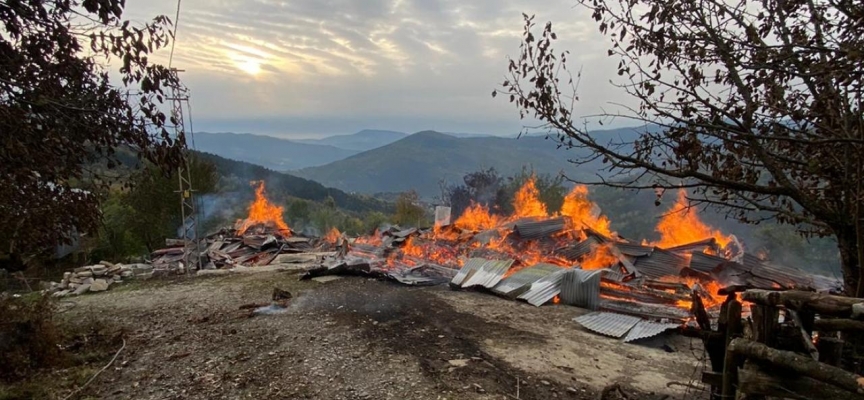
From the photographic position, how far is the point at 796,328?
339 cm

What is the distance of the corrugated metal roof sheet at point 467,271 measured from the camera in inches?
512

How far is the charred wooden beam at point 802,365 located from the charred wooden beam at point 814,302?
389 millimetres

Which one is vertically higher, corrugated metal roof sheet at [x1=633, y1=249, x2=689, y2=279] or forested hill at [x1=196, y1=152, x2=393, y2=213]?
corrugated metal roof sheet at [x1=633, y1=249, x2=689, y2=279]

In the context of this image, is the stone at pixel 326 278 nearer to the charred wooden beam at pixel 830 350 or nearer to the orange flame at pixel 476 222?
the orange flame at pixel 476 222

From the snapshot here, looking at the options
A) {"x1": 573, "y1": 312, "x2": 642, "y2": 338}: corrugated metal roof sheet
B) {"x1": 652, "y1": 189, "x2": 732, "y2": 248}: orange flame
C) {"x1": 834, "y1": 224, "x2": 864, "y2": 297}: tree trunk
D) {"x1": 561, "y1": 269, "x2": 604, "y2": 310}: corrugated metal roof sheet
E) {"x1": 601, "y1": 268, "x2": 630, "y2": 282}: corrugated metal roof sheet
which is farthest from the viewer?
{"x1": 652, "y1": 189, "x2": 732, "y2": 248}: orange flame

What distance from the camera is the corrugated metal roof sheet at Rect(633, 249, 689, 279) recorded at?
13133mm

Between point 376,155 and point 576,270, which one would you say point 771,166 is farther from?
point 376,155

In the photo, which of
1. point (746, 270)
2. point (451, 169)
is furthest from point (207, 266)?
point (451, 169)

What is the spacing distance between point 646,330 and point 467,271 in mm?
5678

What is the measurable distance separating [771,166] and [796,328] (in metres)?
1.75

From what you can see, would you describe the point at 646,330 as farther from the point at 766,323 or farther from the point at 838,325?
the point at 838,325

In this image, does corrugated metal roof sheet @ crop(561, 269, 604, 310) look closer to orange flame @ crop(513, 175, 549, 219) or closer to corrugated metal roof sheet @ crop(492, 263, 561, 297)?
corrugated metal roof sheet @ crop(492, 263, 561, 297)

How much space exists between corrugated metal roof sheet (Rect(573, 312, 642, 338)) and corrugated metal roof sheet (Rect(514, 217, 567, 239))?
6.33 meters

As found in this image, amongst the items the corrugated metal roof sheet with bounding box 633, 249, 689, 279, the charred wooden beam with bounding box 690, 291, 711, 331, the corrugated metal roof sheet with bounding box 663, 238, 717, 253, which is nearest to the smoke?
the corrugated metal roof sheet with bounding box 633, 249, 689, 279
